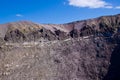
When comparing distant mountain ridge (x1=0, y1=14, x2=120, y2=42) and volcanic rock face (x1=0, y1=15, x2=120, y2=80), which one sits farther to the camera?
distant mountain ridge (x1=0, y1=14, x2=120, y2=42)

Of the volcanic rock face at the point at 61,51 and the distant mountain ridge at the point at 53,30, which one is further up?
the distant mountain ridge at the point at 53,30

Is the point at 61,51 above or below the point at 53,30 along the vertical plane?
below

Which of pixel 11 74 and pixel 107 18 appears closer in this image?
pixel 11 74

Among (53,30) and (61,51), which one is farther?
(53,30)

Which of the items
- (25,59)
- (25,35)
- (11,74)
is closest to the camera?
(11,74)

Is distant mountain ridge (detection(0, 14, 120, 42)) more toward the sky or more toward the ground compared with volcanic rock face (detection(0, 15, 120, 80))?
more toward the sky

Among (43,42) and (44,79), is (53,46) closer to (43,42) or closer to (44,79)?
(43,42)

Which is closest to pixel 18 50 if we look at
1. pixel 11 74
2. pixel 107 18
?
pixel 11 74

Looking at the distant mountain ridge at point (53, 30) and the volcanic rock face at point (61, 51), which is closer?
the volcanic rock face at point (61, 51)
